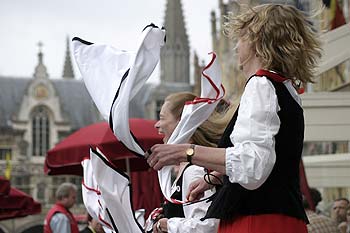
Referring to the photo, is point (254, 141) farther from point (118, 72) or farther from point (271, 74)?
point (118, 72)

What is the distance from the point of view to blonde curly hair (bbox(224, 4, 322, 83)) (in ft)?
8.47

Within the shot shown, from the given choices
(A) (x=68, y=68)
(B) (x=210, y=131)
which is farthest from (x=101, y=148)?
(A) (x=68, y=68)

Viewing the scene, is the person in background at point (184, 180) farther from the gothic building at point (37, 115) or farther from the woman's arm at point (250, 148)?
the gothic building at point (37, 115)

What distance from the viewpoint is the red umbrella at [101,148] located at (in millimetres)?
6539

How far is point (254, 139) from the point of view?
2408mm

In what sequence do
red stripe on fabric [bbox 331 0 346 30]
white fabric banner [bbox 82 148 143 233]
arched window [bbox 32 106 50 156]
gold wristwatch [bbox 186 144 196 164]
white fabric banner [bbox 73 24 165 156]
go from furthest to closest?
arched window [bbox 32 106 50 156] < red stripe on fabric [bbox 331 0 346 30] < white fabric banner [bbox 82 148 143 233] < white fabric banner [bbox 73 24 165 156] < gold wristwatch [bbox 186 144 196 164]

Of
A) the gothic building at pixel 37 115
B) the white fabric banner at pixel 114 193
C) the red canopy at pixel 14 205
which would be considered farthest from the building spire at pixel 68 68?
the white fabric banner at pixel 114 193

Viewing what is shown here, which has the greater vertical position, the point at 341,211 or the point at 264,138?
the point at 264,138

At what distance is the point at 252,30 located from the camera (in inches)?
102

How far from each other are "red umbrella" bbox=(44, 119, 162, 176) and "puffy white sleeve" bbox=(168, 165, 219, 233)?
120 inches

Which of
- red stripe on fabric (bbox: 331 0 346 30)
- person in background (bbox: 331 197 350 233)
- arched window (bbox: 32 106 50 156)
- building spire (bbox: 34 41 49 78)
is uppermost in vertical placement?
building spire (bbox: 34 41 49 78)

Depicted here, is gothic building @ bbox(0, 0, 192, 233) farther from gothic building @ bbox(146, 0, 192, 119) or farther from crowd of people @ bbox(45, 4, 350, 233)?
crowd of people @ bbox(45, 4, 350, 233)

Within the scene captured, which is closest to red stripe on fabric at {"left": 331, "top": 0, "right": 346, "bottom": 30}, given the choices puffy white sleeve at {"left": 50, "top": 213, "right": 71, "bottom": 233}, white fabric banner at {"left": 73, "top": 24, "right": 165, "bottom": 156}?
puffy white sleeve at {"left": 50, "top": 213, "right": 71, "bottom": 233}

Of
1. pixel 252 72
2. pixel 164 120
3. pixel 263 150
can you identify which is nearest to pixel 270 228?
pixel 263 150
